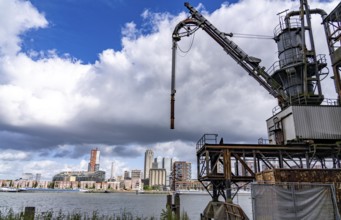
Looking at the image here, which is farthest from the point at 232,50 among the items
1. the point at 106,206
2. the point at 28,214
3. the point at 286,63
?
the point at 106,206

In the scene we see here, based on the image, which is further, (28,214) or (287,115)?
(287,115)

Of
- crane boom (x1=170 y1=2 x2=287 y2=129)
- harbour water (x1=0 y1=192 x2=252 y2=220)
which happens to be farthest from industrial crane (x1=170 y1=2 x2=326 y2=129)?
harbour water (x1=0 y1=192 x2=252 y2=220)

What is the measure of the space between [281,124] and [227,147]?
25.2ft

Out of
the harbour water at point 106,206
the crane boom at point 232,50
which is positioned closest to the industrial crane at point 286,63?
the crane boom at point 232,50

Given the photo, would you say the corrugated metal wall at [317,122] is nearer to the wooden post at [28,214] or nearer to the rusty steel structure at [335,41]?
the rusty steel structure at [335,41]

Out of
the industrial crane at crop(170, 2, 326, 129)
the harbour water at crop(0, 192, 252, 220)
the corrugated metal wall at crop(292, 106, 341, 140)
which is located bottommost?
the harbour water at crop(0, 192, 252, 220)

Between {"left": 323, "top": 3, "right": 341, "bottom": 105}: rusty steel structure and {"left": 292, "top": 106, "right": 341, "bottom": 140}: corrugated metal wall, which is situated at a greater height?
{"left": 323, "top": 3, "right": 341, "bottom": 105}: rusty steel structure

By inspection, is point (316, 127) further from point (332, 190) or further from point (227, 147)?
point (332, 190)

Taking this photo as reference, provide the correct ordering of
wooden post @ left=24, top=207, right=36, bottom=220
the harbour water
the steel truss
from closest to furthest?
wooden post @ left=24, top=207, right=36, bottom=220, the steel truss, the harbour water

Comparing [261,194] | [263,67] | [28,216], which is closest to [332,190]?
[261,194]

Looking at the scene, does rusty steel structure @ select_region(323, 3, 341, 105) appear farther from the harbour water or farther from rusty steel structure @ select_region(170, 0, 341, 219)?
the harbour water

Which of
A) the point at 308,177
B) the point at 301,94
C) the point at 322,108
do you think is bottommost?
the point at 308,177

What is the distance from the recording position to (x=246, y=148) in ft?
81.0

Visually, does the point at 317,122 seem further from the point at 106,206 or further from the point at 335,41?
the point at 106,206
